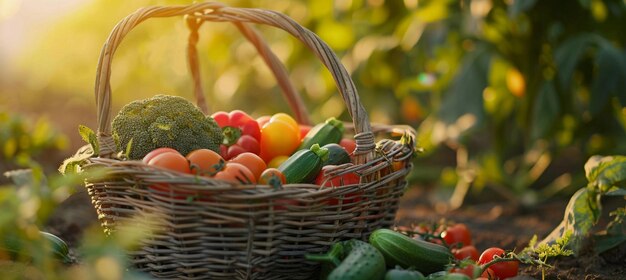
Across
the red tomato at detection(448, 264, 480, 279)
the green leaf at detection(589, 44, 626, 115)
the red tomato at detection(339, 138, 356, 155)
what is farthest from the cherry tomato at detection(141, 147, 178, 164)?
the green leaf at detection(589, 44, 626, 115)

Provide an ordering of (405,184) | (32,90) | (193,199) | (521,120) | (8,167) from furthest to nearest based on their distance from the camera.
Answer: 1. (32,90)
2. (521,120)
3. (8,167)
4. (405,184)
5. (193,199)

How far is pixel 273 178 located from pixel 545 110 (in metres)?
2.47

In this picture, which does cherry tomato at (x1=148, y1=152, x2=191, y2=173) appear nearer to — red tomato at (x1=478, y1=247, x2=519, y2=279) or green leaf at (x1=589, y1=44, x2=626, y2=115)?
red tomato at (x1=478, y1=247, x2=519, y2=279)

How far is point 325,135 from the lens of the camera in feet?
8.65

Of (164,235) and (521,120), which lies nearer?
(164,235)

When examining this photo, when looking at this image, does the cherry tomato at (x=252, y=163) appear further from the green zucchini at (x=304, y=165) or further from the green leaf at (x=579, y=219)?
the green leaf at (x=579, y=219)

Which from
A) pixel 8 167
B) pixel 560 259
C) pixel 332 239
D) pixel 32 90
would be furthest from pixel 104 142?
pixel 32 90

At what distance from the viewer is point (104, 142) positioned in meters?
2.21

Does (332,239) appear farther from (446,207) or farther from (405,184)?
(446,207)

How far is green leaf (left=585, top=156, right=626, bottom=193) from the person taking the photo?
2.65 meters

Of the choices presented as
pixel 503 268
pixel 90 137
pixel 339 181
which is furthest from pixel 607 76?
pixel 90 137

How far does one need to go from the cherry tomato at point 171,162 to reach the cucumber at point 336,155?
52 centimetres

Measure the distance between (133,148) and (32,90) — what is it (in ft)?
25.0

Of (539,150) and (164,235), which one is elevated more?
(164,235)
